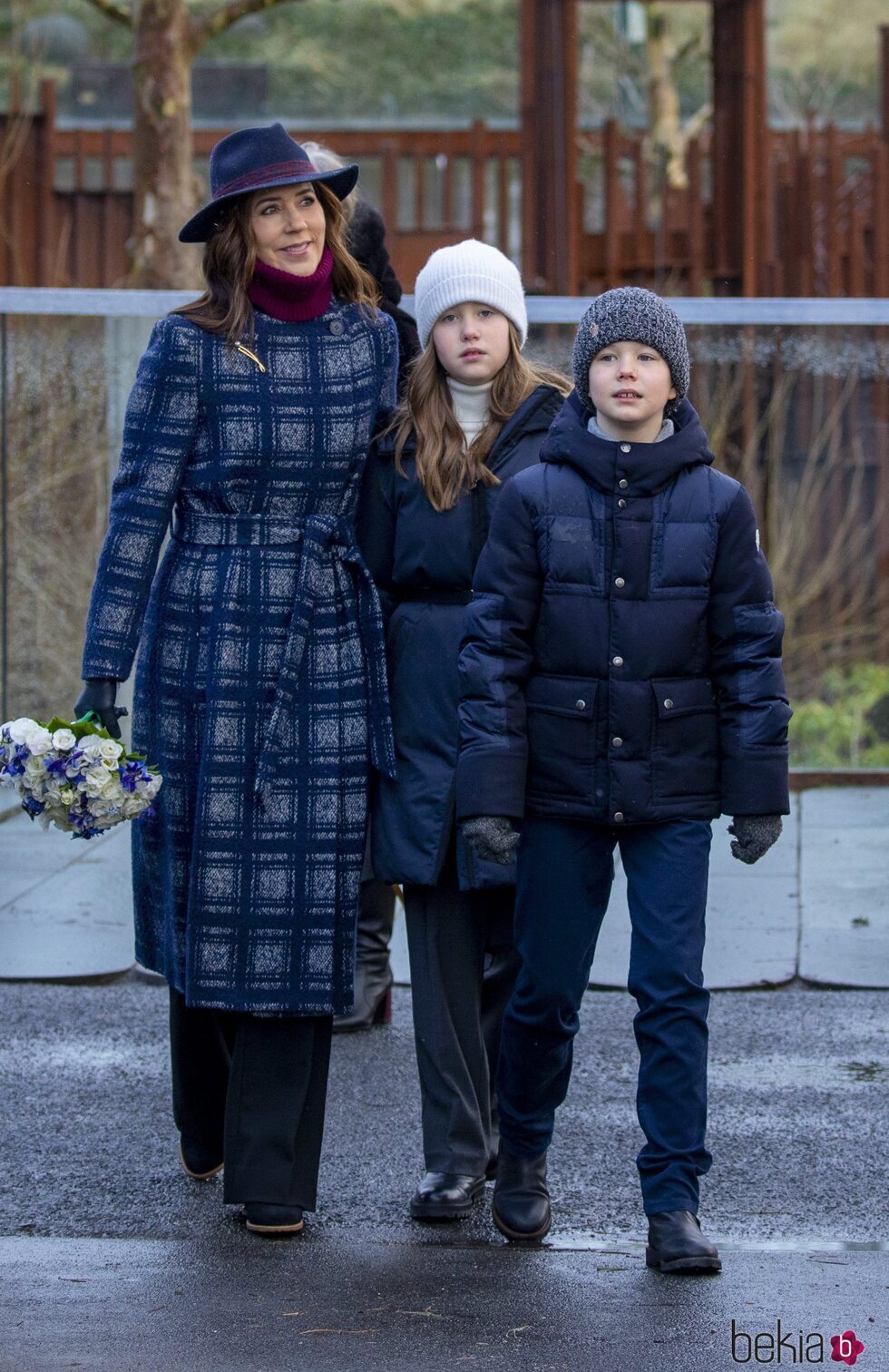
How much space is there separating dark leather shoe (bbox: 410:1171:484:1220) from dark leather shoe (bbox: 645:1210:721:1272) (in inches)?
17.0

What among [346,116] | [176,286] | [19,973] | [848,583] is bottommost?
[19,973]

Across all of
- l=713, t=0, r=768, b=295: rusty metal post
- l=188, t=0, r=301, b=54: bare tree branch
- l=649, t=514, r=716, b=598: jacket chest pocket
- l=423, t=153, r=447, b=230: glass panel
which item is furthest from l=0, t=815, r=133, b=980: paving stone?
l=423, t=153, r=447, b=230: glass panel

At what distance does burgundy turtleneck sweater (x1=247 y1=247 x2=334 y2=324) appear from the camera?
391cm

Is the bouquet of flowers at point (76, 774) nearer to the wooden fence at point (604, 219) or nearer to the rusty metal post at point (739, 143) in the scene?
the wooden fence at point (604, 219)

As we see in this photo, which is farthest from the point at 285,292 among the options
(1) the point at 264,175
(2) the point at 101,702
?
(2) the point at 101,702

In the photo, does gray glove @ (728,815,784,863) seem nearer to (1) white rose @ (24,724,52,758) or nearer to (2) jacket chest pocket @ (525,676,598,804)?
(2) jacket chest pocket @ (525,676,598,804)

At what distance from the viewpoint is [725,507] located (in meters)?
3.70

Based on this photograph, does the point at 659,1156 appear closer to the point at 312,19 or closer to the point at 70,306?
the point at 70,306

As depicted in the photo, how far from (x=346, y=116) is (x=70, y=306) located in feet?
70.2

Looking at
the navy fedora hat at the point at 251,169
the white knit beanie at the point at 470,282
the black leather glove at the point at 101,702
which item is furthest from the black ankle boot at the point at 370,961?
the navy fedora hat at the point at 251,169

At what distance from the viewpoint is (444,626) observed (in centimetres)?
396

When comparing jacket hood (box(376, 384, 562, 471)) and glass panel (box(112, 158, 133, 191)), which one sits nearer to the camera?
jacket hood (box(376, 384, 562, 471))

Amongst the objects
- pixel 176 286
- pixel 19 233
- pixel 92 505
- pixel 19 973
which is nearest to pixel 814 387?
pixel 92 505

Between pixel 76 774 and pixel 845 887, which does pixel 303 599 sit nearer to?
pixel 76 774
